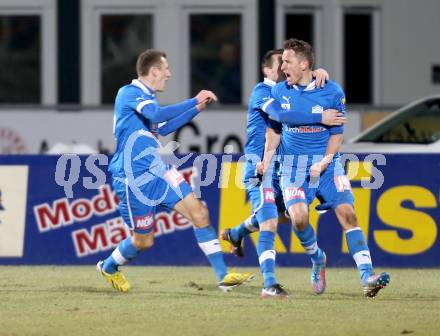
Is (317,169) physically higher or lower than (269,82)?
lower

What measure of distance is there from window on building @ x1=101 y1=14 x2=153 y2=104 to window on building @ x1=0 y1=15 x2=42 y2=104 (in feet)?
3.20

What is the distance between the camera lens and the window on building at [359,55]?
24.2m

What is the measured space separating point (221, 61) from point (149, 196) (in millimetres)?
10554

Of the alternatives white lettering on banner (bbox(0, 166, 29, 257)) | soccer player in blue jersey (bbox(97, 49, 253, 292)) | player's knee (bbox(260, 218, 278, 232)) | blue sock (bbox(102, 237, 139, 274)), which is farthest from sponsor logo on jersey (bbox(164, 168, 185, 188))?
white lettering on banner (bbox(0, 166, 29, 257))

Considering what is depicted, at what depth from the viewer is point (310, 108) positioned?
13.2m

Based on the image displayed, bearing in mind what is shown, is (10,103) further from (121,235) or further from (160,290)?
(160,290)

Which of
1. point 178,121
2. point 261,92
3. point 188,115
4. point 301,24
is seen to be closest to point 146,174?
point 178,121

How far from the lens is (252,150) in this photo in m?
14.1

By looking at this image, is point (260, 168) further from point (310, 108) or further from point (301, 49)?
point (301, 49)

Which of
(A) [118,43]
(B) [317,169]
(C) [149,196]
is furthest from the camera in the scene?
(A) [118,43]

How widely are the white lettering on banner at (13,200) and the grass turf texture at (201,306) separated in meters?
0.79

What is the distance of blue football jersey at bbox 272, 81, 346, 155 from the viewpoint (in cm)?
1325

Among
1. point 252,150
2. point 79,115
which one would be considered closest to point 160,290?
point 252,150

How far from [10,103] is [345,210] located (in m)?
11.4
